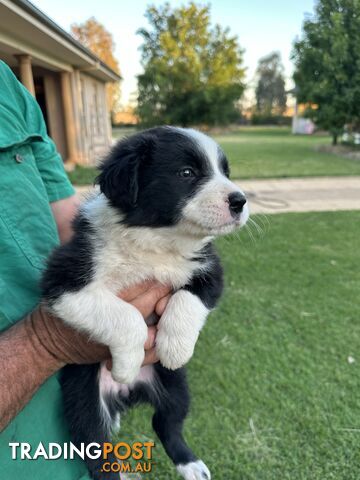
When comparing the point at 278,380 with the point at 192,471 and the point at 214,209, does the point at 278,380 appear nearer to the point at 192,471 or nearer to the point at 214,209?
the point at 192,471

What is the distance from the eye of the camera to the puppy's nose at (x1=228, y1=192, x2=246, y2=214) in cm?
150

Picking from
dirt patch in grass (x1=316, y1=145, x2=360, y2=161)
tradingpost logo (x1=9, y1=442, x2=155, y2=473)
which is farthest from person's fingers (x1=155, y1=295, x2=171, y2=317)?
dirt patch in grass (x1=316, y1=145, x2=360, y2=161)

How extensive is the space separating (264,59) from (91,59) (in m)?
71.5

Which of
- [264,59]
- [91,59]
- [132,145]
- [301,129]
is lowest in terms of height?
[301,129]

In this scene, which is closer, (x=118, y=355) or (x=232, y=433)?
(x=118, y=355)

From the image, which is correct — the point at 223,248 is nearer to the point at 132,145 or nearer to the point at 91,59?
the point at 132,145

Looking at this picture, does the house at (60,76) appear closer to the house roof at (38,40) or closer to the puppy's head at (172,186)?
the house roof at (38,40)

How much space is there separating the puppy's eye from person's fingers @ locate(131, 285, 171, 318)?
439 millimetres

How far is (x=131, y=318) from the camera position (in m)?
1.49

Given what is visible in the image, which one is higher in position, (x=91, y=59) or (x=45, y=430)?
(x=91, y=59)

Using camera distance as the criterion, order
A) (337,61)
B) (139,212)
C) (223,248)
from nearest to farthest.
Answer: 1. (139,212)
2. (223,248)
3. (337,61)

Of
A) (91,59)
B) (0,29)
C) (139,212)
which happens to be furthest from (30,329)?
(91,59)

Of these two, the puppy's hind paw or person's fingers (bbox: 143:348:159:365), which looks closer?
person's fingers (bbox: 143:348:159:365)

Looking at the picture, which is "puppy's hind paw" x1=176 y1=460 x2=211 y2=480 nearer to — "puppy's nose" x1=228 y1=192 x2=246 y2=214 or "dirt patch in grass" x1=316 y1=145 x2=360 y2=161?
"puppy's nose" x1=228 y1=192 x2=246 y2=214
